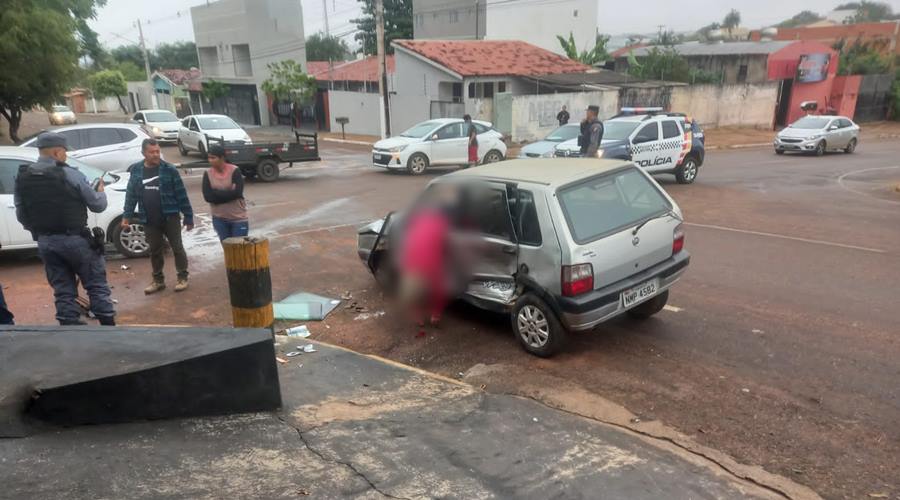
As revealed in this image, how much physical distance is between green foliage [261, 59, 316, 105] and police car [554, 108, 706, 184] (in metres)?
24.2

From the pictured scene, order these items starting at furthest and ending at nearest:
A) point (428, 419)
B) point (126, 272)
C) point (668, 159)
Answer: point (668, 159), point (126, 272), point (428, 419)

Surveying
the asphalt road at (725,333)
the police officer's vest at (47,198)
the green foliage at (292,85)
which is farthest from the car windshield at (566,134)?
the green foliage at (292,85)

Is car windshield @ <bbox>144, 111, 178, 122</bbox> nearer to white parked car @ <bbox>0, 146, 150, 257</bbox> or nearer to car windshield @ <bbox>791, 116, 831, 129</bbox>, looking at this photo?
white parked car @ <bbox>0, 146, 150, 257</bbox>

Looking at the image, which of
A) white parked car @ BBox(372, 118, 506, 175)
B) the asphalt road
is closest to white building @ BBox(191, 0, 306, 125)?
white parked car @ BBox(372, 118, 506, 175)

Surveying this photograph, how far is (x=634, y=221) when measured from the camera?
5.20 m

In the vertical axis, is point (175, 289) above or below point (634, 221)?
below

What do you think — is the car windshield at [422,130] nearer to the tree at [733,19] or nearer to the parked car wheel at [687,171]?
the parked car wheel at [687,171]

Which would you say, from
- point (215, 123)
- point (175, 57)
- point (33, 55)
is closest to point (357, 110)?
point (215, 123)

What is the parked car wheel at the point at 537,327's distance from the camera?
498 cm

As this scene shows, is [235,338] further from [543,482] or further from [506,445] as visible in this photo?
[543,482]

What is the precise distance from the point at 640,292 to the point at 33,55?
22216 millimetres

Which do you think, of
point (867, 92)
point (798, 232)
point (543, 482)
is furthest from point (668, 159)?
point (867, 92)

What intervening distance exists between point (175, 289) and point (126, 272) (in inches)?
50.5

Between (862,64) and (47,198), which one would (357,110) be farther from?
(862,64)
